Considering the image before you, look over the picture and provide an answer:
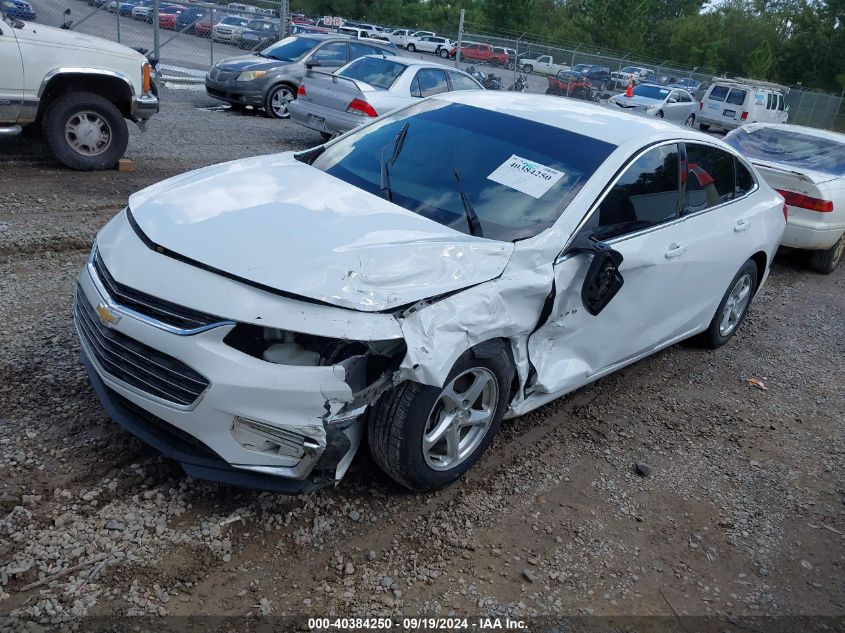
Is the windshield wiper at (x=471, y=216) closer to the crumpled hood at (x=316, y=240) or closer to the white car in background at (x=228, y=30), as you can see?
the crumpled hood at (x=316, y=240)

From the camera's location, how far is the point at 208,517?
318 centimetres

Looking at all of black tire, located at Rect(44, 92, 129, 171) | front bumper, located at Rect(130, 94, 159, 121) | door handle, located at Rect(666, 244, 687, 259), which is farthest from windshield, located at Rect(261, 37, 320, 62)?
door handle, located at Rect(666, 244, 687, 259)

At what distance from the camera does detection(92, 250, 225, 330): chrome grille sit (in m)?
2.90

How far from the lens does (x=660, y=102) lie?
77.3 feet

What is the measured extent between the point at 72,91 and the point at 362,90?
4308 millimetres

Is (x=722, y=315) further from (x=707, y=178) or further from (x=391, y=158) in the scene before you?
(x=391, y=158)

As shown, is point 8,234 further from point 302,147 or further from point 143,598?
point 302,147

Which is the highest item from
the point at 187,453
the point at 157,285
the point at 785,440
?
the point at 157,285

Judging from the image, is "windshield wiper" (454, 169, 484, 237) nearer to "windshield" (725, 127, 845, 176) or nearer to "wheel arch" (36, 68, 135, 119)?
"wheel arch" (36, 68, 135, 119)

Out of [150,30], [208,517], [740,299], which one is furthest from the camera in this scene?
[150,30]

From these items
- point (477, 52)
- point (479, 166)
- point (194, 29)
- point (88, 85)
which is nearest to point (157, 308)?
point (479, 166)

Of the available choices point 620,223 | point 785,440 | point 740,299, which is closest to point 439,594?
point 620,223

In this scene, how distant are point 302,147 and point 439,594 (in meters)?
9.88

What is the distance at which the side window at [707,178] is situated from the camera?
4.73 metres
